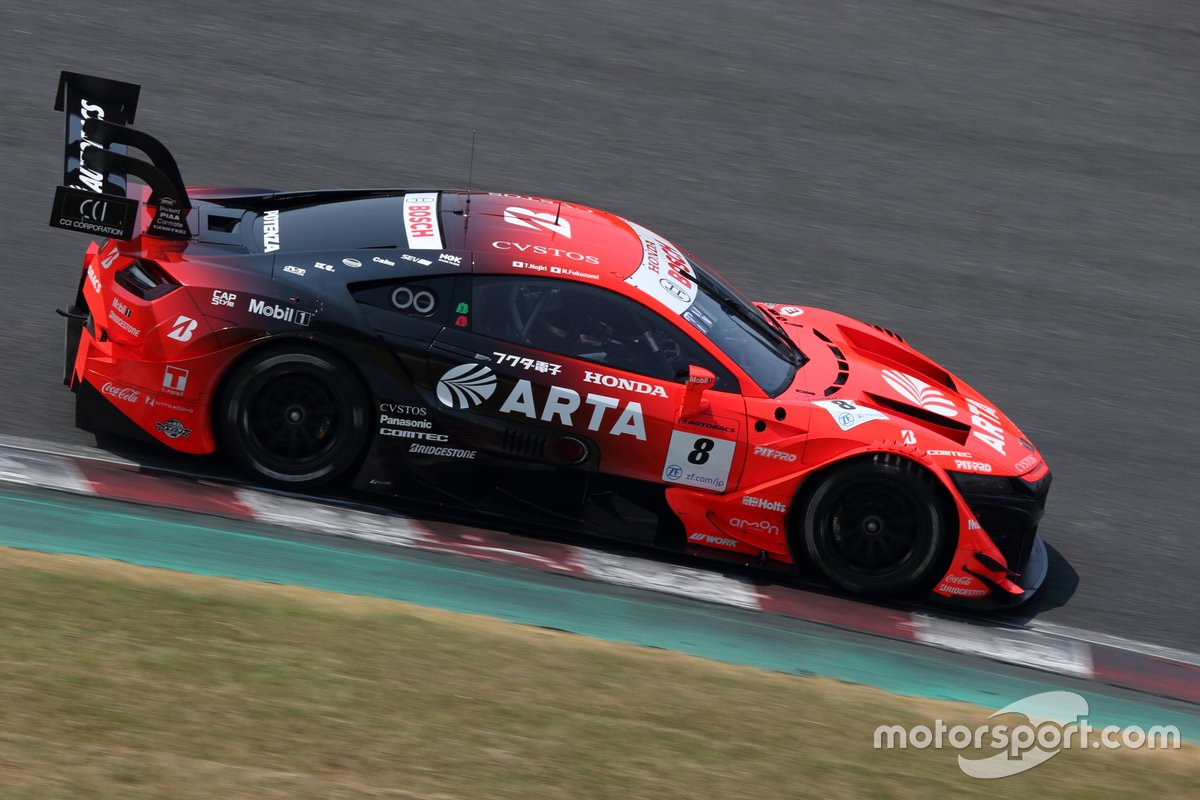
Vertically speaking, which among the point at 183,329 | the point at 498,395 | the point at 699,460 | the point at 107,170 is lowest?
the point at 699,460

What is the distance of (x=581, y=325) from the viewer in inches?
252

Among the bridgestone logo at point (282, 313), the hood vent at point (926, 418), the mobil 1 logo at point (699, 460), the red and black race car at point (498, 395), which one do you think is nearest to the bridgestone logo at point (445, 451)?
the red and black race car at point (498, 395)

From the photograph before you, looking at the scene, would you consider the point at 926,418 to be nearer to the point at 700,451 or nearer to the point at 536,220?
the point at 700,451

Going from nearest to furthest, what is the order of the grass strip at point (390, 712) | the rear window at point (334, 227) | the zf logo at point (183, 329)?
the grass strip at point (390, 712)
the zf logo at point (183, 329)
the rear window at point (334, 227)

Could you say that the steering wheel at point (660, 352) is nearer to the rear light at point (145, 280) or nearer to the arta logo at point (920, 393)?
the arta logo at point (920, 393)

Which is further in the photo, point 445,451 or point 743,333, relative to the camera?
point 743,333

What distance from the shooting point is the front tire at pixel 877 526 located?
6.38m

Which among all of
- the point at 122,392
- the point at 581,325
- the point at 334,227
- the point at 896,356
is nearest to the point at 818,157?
the point at 896,356

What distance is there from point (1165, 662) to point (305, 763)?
14.7ft

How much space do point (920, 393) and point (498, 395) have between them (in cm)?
227

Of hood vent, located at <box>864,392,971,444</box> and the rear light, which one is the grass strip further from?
hood vent, located at <box>864,392,971,444</box>

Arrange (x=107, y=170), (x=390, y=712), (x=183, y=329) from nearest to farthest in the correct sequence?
1. (x=390, y=712)
2. (x=183, y=329)
3. (x=107, y=170)

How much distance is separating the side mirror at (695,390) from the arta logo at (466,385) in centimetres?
93

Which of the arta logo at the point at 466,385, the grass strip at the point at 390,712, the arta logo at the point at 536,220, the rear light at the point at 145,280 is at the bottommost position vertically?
the grass strip at the point at 390,712
